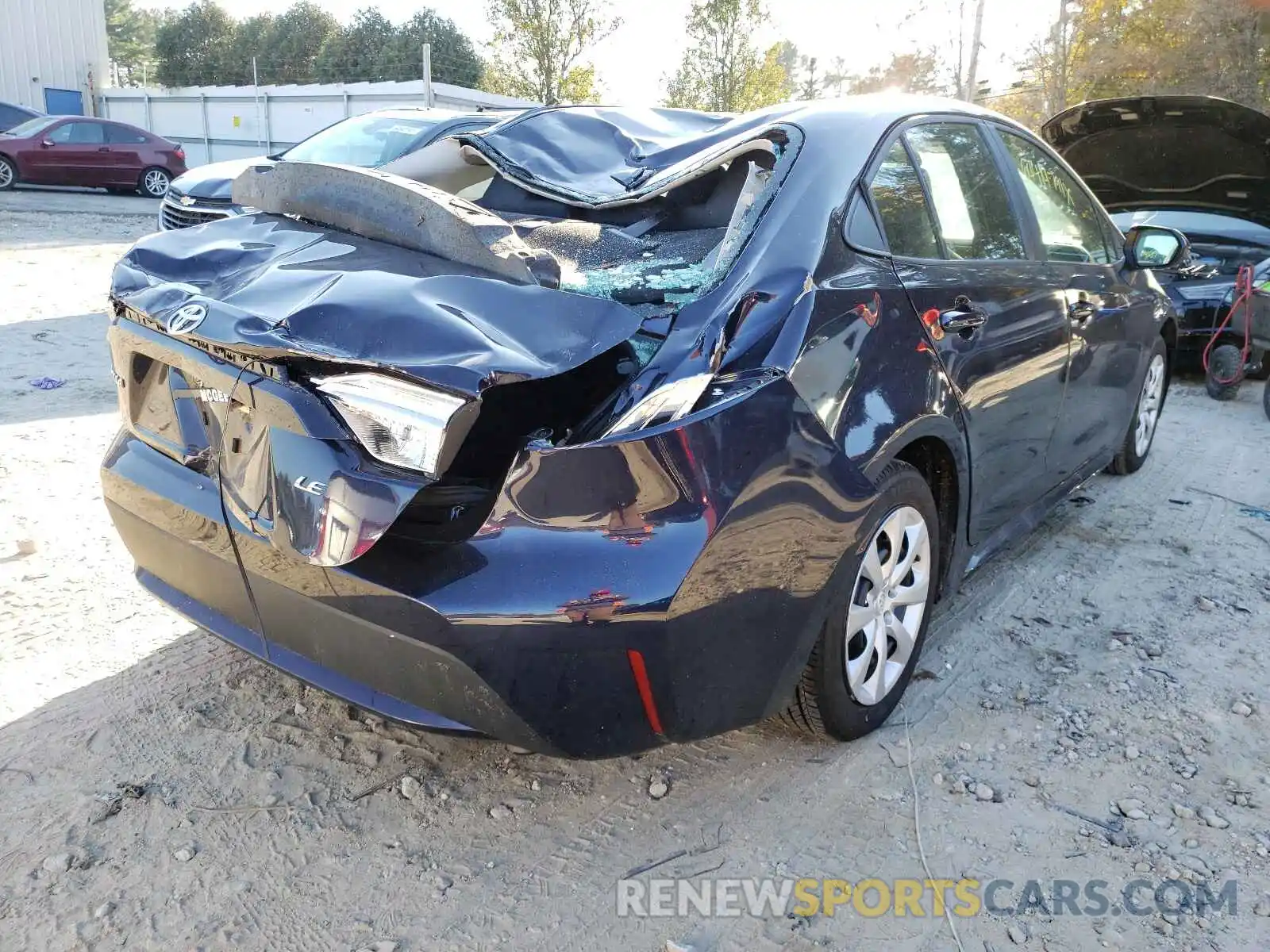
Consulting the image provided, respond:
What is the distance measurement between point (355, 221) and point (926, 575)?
1.90 m

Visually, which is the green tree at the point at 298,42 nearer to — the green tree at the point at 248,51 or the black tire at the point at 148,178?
the green tree at the point at 248,51

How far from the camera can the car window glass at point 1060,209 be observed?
3.66 metres

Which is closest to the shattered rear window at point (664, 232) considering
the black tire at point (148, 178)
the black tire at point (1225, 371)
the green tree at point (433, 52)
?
the black tire at point (1225, 371)

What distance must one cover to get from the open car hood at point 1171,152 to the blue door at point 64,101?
1232 inches

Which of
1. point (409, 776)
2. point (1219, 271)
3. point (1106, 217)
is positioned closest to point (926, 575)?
point (409, 776)

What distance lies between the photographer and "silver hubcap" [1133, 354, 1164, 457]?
5168mm

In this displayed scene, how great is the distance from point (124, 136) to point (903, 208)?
19732mm

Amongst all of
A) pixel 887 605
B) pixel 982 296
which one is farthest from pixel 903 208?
pixel 887 605

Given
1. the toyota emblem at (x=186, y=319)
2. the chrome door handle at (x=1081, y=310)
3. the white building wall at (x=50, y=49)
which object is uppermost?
the white building wall at (x=50, y=49)

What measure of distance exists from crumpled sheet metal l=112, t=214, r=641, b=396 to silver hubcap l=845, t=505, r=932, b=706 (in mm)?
963

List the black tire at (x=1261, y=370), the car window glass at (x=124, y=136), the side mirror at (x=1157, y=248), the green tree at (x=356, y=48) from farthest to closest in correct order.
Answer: the green tree at (x=356, y=48)
the car window glass at (x=124, y=136)
the black tire at (x=1261, y=370)
the side mirror at (x=1157, y=248)

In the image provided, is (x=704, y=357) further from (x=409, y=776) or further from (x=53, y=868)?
(x=53, y=868)

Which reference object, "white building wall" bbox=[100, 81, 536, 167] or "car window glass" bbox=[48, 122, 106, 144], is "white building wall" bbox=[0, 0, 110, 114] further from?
"car window glass" bbox=[48, 122, 106, 144]

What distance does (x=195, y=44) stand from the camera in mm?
43312
